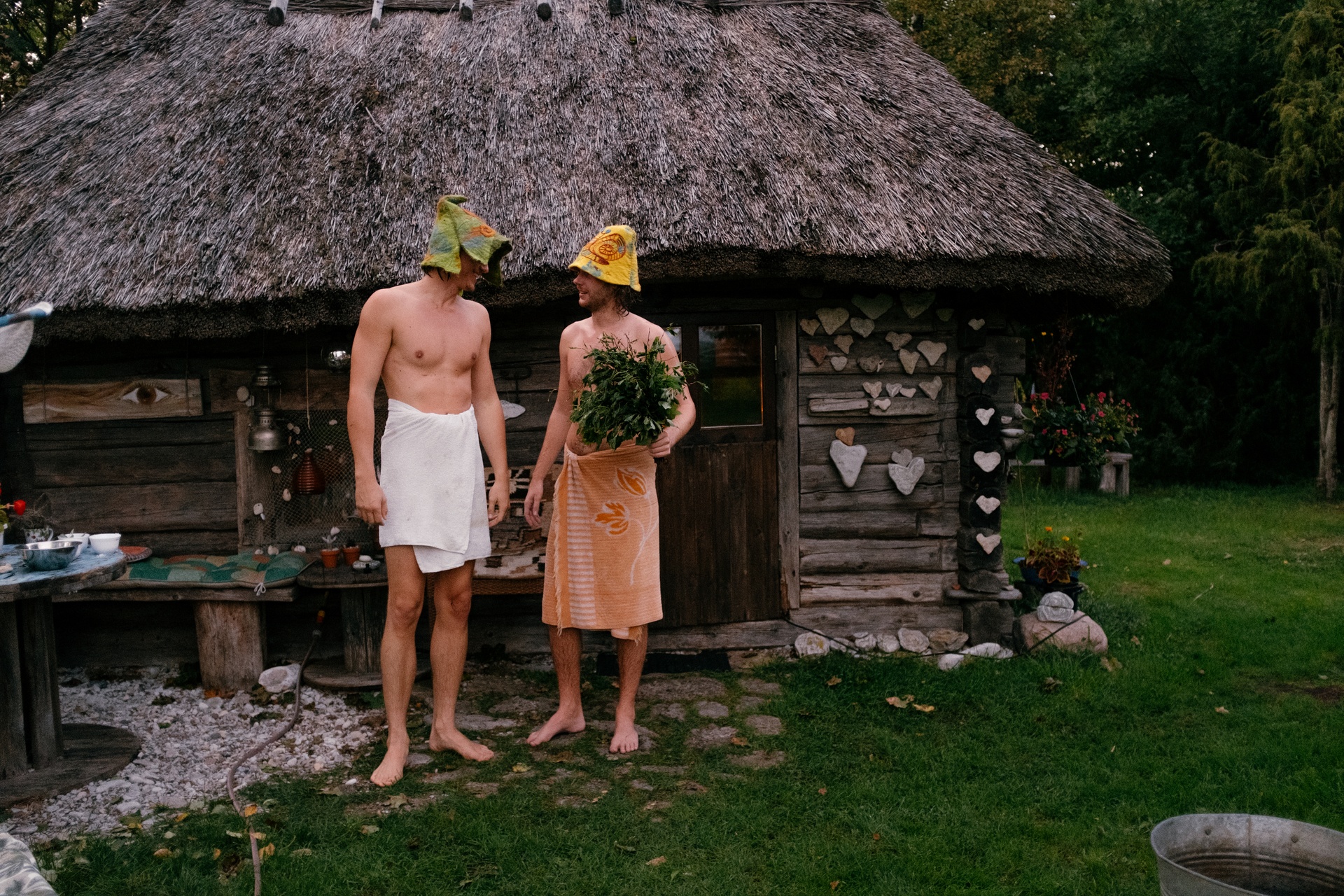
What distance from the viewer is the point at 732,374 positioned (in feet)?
18.3

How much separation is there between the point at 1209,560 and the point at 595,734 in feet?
20.4

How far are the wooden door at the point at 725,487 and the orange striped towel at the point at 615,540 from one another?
1.31 metres

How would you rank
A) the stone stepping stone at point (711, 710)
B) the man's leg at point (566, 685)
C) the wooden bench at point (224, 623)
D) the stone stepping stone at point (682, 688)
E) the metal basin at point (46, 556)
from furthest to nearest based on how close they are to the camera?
the wooden bench at point (224, 623)
the stone stepping stone at point (682, 688)
the stone stepping stone at point (711, 710)
the man's leg at point (566, 685)
the metal basin at point (46, 556)

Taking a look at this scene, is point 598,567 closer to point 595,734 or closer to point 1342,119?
point 595,734

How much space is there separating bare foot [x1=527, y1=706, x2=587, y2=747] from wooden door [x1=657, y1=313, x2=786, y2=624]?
1.23 metres

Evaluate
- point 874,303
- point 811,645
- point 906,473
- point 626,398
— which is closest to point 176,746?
point 626,398

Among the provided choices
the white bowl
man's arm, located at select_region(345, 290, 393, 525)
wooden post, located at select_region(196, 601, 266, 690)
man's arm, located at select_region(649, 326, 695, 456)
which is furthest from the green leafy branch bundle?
wooden post, located at select_region(196, 601, 266, 690)

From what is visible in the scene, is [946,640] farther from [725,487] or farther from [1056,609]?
[725,487]

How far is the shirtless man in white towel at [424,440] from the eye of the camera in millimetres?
3777

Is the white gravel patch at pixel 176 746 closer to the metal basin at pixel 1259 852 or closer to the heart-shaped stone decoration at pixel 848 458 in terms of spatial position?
the heart-shaped stone decoration at pixel 848 458

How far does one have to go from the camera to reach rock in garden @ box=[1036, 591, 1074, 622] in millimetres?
5586

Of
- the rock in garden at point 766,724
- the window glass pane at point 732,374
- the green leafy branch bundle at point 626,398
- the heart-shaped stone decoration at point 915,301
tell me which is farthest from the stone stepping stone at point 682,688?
the heart-shaped stone decoration at point 915,301

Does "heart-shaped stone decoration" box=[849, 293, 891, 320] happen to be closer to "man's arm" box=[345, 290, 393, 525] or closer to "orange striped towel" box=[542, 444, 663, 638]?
"orange striped towel" box=[542, 444, 663, 638]

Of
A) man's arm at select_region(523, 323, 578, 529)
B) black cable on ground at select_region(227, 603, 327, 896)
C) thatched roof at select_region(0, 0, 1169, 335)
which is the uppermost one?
thatched roof at select_region(0, 0, 1169, 335)
